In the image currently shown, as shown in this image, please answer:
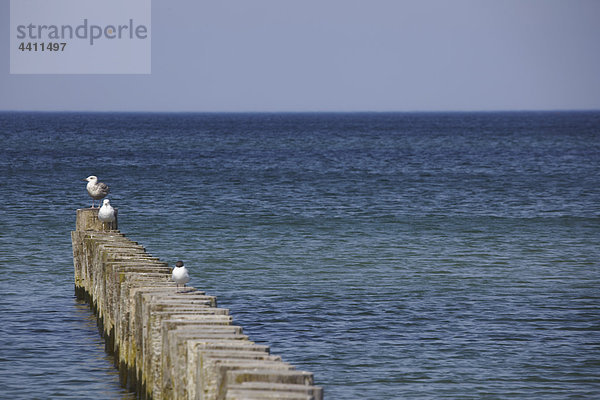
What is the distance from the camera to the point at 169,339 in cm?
1134

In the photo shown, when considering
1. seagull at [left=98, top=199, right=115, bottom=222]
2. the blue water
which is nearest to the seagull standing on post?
seagull at [left=98, top=199, right=115, bottom=222]

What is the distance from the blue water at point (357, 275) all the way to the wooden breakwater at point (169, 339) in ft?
2.72

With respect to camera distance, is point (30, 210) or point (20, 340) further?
point (30, 210)

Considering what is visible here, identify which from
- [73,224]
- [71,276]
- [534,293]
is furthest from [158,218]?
[534,293]

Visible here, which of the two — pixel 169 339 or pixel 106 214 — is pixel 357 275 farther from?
pixel 169 339

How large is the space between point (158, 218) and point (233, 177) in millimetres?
23651

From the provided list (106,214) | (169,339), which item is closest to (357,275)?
(106,214)

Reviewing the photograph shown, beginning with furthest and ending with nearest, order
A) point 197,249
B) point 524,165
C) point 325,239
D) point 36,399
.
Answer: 1. point 524,165
2. point 325,239
3. point 197,249
4. point 36,399

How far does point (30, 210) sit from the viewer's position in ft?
128

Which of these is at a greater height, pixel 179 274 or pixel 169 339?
pixel 179 274

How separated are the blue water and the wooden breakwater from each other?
0.83 metres

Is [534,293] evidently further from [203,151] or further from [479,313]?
[203,151]

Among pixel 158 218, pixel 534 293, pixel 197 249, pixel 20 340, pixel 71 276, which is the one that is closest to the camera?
pixel 20 340

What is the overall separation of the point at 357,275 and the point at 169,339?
13921 millimetres
